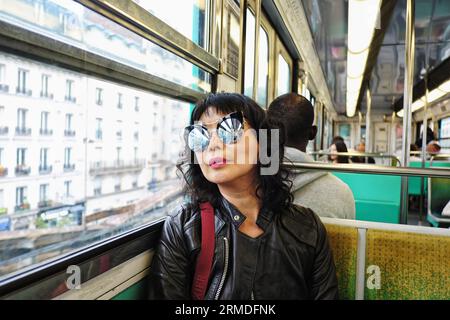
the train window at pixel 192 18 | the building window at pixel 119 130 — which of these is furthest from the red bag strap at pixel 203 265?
the train window at pixel 192 18

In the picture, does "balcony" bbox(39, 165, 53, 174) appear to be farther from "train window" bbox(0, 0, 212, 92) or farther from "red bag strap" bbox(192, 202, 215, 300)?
"red bag strap" bbox(192, 202, 215, 300)

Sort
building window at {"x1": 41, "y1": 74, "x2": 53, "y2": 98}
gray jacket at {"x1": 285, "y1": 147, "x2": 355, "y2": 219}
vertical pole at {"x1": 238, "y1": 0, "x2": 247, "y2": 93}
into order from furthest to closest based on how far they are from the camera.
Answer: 1. vertical pole at {"x1": 238, "y1": 0, "x2": 247, "y2": 93}
2. gray jacket at {"x1": 285, "y1": 147, "x2": 355, "y2": 219}
3. building window at {"x1": 41, "y1": 74, "x2": 53, "y2": 98}

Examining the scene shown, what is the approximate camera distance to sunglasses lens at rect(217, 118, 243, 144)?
1000 millimetres

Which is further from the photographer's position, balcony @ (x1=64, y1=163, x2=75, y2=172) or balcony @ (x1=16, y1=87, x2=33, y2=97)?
balcony @ (x1=64, y1=163, x2=75, y2=172)

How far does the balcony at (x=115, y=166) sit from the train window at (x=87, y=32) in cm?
34

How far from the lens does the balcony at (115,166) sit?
3.67 ft

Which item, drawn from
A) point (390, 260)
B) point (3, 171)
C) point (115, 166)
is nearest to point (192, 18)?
point (115, 166)

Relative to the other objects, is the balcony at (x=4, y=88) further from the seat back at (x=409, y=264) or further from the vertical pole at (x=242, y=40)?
the vertical pole at (x=242, y=40)

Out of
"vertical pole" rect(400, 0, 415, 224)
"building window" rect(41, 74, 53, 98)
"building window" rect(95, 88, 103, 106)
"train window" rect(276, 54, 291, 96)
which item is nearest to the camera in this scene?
"building window" rect(41, 74, 53, 98)

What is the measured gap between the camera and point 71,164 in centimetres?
100

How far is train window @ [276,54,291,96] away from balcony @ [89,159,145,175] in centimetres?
256

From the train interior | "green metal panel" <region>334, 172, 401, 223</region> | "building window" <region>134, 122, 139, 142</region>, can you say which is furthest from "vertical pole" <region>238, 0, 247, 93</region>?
"green metal panel" <region>334, 172, 401, 223</region>

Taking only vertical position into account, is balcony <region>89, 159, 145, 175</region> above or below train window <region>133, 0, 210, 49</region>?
below

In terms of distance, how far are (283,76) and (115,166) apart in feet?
10.3
